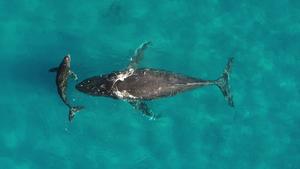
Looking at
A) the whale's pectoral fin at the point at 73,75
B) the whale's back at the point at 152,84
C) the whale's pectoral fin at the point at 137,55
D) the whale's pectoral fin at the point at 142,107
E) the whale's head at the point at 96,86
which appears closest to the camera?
the whale's back at the point at 152,84

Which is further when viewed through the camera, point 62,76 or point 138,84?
point 62,76

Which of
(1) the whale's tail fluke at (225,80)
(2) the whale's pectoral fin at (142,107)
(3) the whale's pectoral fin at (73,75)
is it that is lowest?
(2) the whale's pectoral fin at (142,107)

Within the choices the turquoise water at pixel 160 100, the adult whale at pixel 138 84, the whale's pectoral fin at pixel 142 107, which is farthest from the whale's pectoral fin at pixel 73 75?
the whale's pectoral fin at pixel 142 107

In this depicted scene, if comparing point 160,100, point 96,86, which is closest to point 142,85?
point 96,86

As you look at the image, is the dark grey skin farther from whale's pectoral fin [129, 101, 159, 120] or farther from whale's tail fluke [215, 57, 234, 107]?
whale's tail fluke [215, 57, 234, 107]

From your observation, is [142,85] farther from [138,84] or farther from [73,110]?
[73,110]

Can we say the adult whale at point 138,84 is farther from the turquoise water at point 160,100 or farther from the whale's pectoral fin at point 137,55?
the turquoise water at point 160,100
